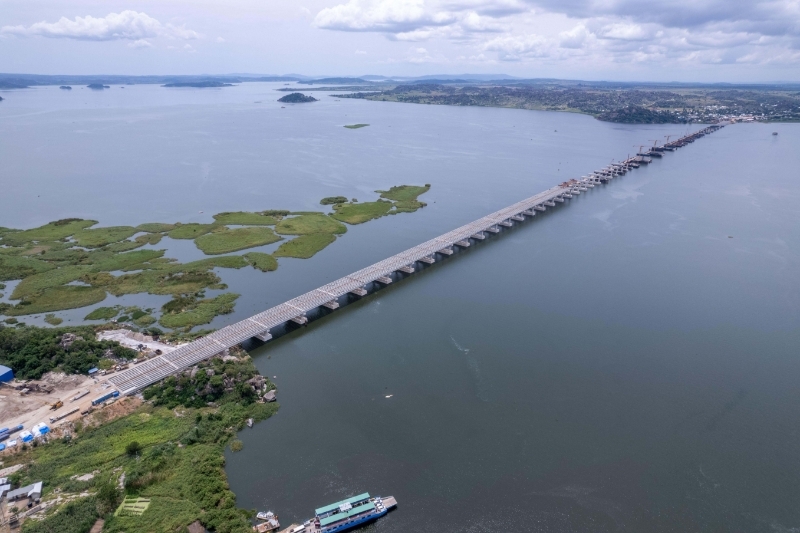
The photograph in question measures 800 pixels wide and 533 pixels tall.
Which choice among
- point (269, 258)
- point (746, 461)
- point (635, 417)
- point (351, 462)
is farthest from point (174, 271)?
point (746, 461)

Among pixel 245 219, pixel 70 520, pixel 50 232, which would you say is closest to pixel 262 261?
pixel 245 219

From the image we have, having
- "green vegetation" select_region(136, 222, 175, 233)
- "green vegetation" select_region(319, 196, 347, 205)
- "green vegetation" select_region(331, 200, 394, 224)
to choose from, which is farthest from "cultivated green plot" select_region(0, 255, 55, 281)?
"green vegetation" select_region(319, 196, 347, 205)

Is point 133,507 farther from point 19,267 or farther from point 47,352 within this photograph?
point 19,267

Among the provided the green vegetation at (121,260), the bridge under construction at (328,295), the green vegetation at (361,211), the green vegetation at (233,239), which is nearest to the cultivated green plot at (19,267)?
the green vegetation at (121,260)

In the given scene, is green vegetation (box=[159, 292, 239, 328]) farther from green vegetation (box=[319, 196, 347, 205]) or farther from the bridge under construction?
green vegetation (box=[319, 196, 347, 205])

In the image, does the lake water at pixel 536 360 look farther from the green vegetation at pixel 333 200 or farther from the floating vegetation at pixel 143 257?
the green vegetation at pixel 333 200

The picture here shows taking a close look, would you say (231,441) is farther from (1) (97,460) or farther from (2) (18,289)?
(2) (18,289)
